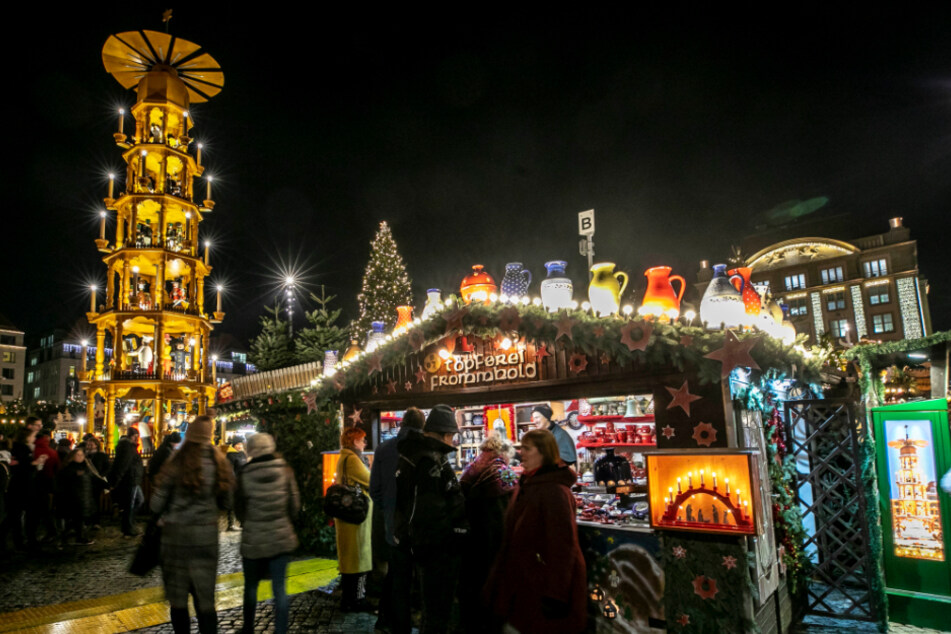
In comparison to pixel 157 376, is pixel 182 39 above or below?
above

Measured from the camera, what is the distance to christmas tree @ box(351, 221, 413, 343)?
77.7 ft

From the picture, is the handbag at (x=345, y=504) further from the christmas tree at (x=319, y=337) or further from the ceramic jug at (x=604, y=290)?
the christmas tree at (x=319, y=337)

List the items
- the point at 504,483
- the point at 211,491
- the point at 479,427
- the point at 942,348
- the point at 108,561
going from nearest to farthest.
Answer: the point at 211,491 < the point at 504,483 < the point at 942,348 < the point at 108,561 < the point at 479,427

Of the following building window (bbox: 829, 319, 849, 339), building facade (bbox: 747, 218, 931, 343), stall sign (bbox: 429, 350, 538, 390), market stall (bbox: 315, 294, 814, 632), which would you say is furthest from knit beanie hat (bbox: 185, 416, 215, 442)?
building window (bbox: 829, 319, 849, 339)

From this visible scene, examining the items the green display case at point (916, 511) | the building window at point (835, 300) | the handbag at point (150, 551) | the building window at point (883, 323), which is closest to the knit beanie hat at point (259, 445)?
the handbag at point (150, 551)

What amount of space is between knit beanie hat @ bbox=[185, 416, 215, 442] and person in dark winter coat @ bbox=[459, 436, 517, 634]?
2185 mm

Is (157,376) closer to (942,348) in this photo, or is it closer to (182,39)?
(182,39)

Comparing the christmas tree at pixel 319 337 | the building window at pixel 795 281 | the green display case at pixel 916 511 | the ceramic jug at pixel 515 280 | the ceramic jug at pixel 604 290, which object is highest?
the building window at pixel 795 281

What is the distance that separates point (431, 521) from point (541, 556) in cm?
119

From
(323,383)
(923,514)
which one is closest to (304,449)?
(323,383)

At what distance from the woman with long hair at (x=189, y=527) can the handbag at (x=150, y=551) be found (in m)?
0.13

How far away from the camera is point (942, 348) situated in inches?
253

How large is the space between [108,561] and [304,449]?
134 inches

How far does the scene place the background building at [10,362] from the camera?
7156 centimetres
